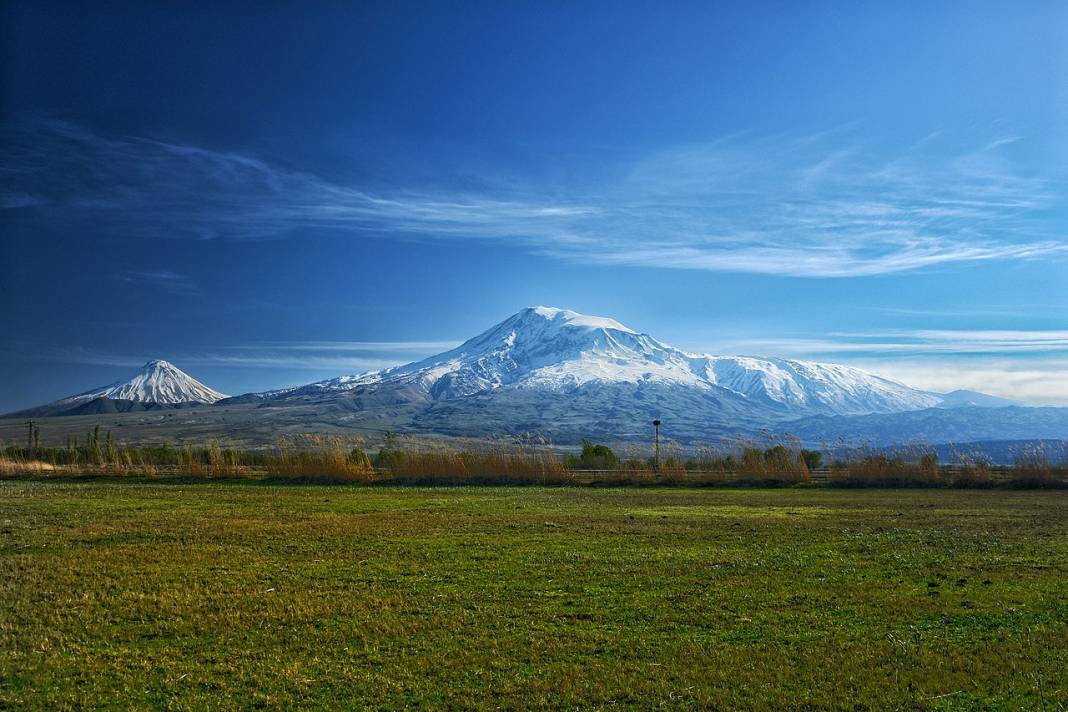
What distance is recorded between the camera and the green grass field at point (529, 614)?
6438 mm

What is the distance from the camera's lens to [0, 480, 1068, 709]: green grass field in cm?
644

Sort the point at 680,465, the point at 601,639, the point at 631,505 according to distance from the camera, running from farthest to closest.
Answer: the point at 680,465
the point at 631,505
the point at 601,639

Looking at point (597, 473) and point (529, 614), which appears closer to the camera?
point (529, 614)

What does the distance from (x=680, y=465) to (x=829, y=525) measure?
1852 centimetres

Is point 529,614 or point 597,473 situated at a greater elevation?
point 529,614

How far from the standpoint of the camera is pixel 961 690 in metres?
6.46

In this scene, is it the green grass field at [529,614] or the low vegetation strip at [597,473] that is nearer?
the green grass field at [529,614]

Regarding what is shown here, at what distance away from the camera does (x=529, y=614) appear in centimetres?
871

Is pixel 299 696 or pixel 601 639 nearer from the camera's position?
pixel 299 696

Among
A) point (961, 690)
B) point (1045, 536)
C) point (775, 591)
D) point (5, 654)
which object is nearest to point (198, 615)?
point (5, 654)

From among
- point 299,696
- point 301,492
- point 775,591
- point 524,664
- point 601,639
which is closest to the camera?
point 299,696

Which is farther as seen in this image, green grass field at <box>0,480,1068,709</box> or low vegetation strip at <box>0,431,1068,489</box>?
low vegetation strip at <box>0,431,1068,489</box>

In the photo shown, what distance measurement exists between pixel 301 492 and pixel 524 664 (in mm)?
21733

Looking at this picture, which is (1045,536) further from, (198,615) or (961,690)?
(198,615)
